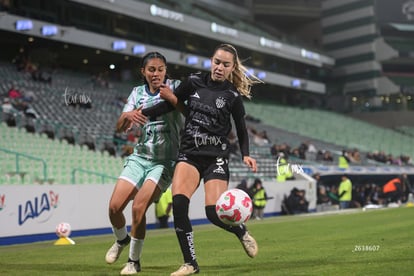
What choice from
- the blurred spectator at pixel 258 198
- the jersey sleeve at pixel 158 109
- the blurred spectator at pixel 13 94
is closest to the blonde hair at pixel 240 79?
the jersey sleeve at pixel 158 109

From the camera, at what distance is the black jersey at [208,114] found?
7750mm

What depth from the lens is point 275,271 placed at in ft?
25.5

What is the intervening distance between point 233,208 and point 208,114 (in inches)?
44.8

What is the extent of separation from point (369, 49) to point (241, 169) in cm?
4305

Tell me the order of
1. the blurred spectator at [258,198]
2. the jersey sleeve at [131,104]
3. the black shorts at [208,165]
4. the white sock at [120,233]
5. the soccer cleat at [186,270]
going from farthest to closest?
the blurred spectator at [258,198]
the white sock at [120,233]
the jersey sleeve at [131,104]
the black shorts at [208,165]
the soccer cleat at [186,270]

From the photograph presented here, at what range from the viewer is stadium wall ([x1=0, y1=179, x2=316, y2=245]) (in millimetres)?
17562

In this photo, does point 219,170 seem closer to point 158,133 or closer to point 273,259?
point 158,133

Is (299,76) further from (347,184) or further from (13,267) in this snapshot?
(13,267)

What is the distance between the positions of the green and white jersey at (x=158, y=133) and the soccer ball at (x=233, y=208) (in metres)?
1.09

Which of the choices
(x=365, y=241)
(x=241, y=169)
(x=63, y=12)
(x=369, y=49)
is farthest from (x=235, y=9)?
(x=365, y=241)

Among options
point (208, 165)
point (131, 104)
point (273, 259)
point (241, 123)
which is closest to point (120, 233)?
Result: point (208, 165)

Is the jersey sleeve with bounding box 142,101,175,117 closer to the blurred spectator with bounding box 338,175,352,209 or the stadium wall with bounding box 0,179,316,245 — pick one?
the stadium wall with bounding box 0,179,316,245

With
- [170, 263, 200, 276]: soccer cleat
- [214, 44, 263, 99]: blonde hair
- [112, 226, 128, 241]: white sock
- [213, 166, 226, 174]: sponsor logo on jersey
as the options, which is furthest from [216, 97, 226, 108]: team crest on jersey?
[112, 226, 128, 241]: white sock

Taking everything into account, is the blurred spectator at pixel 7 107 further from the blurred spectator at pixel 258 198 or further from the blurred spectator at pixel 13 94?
the blurred spectator at pixel 258 198
